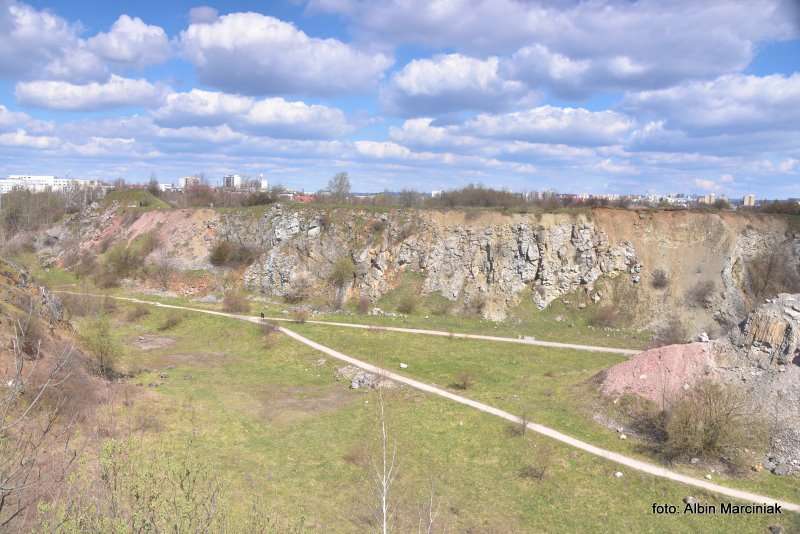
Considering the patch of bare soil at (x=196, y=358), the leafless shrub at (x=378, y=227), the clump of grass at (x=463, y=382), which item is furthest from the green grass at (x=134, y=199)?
the clump of grass at (x=463, y=382)

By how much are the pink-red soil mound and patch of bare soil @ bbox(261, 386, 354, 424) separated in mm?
13285

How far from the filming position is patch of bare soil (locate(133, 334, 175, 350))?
1391 inches

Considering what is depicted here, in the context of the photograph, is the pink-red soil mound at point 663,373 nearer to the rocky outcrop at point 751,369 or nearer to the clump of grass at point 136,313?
the rocky outcrop at point 751,369

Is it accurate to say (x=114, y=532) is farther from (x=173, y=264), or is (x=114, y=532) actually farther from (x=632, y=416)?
(x=173, y=264)

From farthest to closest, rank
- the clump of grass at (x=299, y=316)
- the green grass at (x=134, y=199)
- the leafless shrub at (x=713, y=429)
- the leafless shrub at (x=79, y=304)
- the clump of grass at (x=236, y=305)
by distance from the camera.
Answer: the green grass at (x=134, y=199), the clump of grass at (x=236, y=305), the clump of grass at (x=299, y=316), the leafless shrub at (x=79, y=304), the leafless shrub at (x=713, y=429)

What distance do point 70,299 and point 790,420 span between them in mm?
45351

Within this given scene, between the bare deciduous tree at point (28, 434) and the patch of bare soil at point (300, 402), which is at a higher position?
the bare deciduous tree at point (28, 434)

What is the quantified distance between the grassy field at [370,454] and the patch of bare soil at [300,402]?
0.18 feet

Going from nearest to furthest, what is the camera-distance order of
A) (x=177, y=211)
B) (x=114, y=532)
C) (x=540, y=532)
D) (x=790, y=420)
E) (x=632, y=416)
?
1. (x=114, y=532)
2. (x=540, y=532)
3. (x=790, y=420)
4. (x=632, y=416)
5. (x=177, y=211)

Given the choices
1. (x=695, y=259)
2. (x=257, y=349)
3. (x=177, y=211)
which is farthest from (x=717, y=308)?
(x=177, y=211)

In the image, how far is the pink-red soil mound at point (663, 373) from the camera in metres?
22.5

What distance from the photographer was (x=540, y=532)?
1573cm

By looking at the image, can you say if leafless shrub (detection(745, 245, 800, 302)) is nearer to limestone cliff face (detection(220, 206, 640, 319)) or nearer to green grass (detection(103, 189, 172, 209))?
limestone cliff face (detection(220, 206, 640, 319))

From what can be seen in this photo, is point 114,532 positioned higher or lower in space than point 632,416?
higher
